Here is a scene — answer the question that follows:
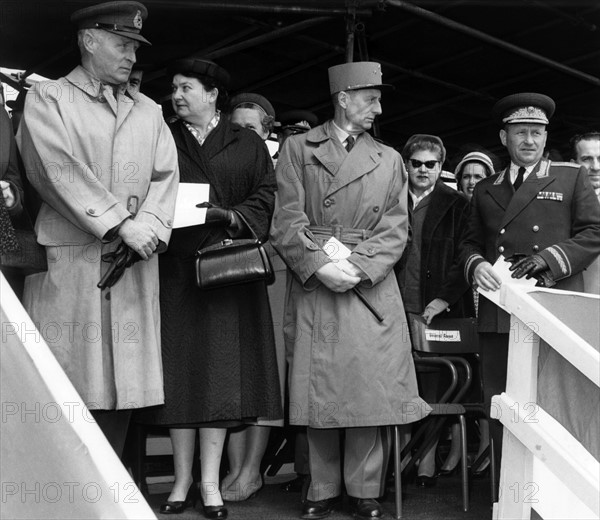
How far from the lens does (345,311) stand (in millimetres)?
4469

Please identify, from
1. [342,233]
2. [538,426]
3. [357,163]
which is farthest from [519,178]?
[538,426]

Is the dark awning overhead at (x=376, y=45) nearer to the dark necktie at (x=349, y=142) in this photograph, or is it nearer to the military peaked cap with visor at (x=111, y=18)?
the dark necktie at (x=349, y=142)

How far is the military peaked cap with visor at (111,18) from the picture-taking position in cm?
401

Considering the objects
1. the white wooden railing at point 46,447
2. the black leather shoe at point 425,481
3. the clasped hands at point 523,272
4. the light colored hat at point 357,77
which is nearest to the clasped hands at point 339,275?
the clasped hands at point 523,272

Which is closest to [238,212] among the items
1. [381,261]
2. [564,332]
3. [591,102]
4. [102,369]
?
[381,261]

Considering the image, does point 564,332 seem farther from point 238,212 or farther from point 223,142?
point 223,142

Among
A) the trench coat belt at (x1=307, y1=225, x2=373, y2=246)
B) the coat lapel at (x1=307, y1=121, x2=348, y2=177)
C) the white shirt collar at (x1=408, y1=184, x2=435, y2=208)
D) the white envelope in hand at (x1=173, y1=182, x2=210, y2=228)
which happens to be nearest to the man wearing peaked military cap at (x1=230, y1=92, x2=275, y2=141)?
the coat lapel at (x1=307, y1=121, x2=348, y2=177)

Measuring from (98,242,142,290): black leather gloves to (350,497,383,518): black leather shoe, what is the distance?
150cm

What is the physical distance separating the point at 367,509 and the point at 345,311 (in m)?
0.88

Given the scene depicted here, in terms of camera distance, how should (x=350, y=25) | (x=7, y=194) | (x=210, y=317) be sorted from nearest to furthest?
(x=7, y=194)
(x=210, y=317)
(x=350, y=25)

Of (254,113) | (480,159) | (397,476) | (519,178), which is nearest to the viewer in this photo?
(397,476)

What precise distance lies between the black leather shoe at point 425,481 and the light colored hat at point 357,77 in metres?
2.12

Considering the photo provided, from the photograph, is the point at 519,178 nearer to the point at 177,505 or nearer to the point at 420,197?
the point at 420,197

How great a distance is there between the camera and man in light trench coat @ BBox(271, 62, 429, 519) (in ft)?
14.4
